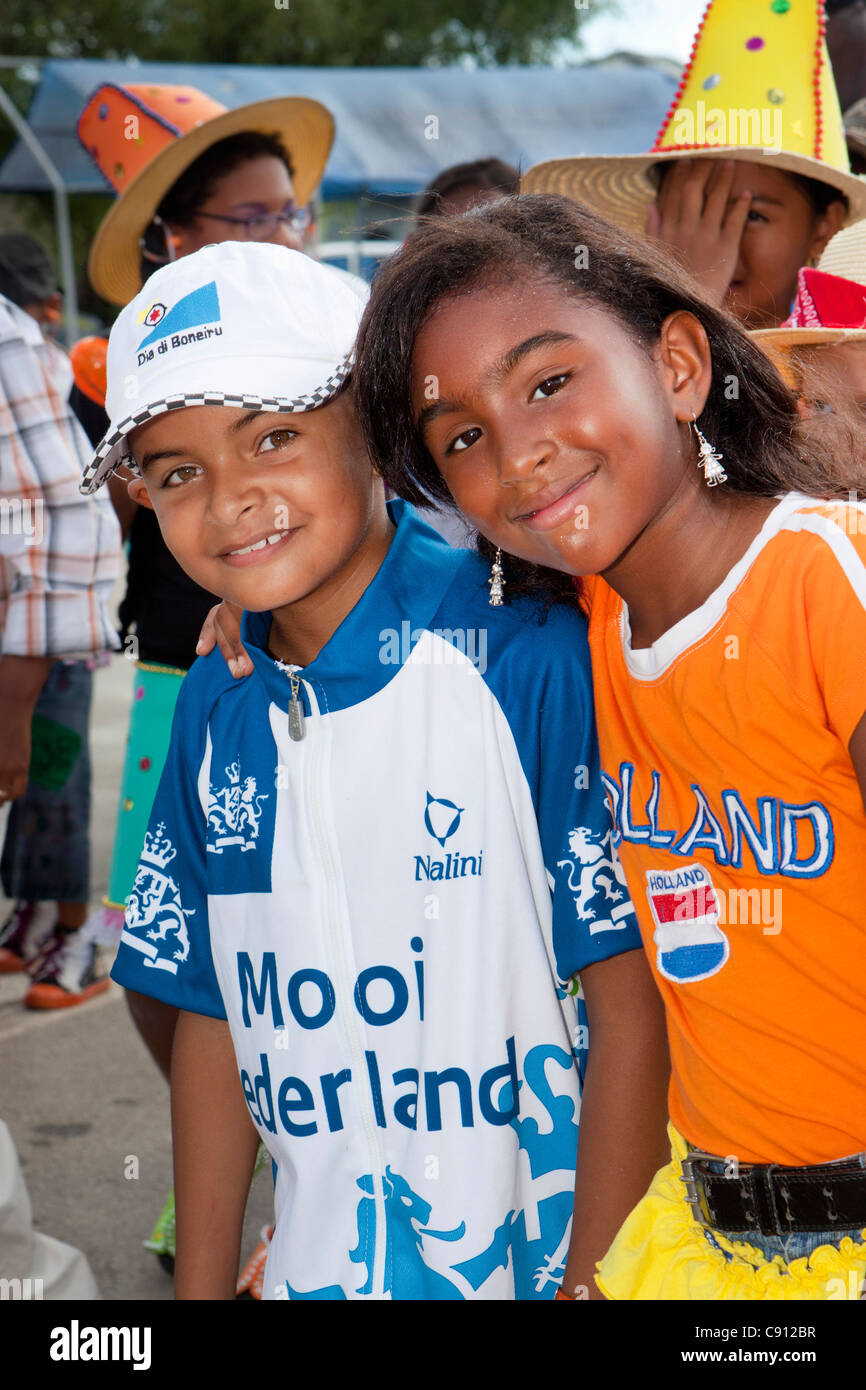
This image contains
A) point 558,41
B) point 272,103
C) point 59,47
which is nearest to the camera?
point 272,103

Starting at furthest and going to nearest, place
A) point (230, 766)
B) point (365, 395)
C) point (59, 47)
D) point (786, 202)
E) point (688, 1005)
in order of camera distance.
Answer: point (59, 47) → point (786, 202) → point (230, 766) → point (365, 395) → point (688, 1005)

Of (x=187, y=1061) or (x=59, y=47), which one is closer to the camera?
(x=187, y=1061)

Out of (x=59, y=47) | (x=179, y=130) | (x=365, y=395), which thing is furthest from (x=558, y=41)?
(x=365, y=395)

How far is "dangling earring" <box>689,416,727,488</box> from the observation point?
153 cm

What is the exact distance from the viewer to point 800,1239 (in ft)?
4.76

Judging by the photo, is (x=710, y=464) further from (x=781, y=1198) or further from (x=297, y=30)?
(x=297, y=30)

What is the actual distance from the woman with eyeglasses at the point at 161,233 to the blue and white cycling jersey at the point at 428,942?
→ 1049 millimetres

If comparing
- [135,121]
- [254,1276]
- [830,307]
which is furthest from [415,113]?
[254,1276]

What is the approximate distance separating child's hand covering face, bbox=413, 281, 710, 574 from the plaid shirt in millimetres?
1515

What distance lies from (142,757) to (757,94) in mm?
1846

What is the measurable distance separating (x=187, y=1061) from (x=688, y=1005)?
73 cm

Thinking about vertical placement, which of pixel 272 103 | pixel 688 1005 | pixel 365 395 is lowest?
pixel 688 1005

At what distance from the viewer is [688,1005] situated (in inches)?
60.9
